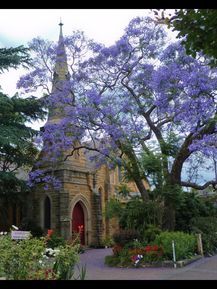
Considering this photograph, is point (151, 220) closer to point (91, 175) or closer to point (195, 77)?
point (195, 77)

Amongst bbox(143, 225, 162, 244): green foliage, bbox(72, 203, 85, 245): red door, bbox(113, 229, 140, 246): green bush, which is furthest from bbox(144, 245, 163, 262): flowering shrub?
bbox(72, 203, 85, 245): red door

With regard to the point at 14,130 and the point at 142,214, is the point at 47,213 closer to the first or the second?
the point at 14,130

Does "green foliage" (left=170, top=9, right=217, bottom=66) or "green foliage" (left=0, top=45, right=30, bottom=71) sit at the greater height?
"green foliage" (left=0, top=45, right=30, bottom=71)

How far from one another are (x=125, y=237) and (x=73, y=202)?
1007cm

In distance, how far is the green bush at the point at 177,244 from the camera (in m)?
16.5

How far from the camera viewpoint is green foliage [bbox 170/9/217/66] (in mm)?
6082

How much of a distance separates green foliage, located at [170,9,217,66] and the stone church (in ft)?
62.3

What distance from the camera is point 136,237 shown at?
18375 mm


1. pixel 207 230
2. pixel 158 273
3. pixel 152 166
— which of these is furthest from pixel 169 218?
pixel 158 273

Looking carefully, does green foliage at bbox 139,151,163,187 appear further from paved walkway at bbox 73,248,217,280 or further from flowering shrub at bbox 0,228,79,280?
flowering shrub at bbox 0,228,79,280

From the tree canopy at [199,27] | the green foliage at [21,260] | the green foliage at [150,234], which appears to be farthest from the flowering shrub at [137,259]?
the tree canopy at [199,27]

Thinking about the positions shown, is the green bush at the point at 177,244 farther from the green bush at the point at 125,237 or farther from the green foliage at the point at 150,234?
the green bush at the point at 125,237
